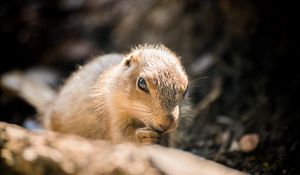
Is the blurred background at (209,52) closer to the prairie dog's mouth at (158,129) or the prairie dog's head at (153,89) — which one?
the prairie dog's head at (153,89)

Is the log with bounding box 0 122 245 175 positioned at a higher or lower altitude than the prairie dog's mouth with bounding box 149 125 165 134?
lower

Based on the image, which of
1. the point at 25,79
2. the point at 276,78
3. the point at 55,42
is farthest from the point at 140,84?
the point at 55,42

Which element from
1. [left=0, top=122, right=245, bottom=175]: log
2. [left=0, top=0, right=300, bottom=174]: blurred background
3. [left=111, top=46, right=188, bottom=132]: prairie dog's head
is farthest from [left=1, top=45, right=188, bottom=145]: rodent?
[left=0, top=122, right=245, bottom=175]: log

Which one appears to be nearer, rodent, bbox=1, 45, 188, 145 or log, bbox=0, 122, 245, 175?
log, bbox=0, 122, 245, 175

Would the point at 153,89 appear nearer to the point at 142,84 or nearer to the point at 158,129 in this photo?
the point at 142,84

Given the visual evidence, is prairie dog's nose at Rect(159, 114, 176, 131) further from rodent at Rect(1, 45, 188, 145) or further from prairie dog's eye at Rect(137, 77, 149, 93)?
prairie dog's eye at Rect(137, 77, 149, 93)

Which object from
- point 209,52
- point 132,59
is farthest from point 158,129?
point 209,52

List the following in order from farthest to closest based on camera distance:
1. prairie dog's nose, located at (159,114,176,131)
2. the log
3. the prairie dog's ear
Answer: the prairie dog's ear
prairie dog's nose, located at (159,114,176,131)
the log

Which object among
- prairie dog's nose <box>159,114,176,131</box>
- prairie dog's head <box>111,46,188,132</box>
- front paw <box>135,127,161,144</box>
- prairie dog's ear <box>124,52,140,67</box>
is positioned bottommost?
prairie dog's nose <box>159,114,176,131</box>

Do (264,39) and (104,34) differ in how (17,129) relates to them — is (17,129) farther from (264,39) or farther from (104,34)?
(104,34)
